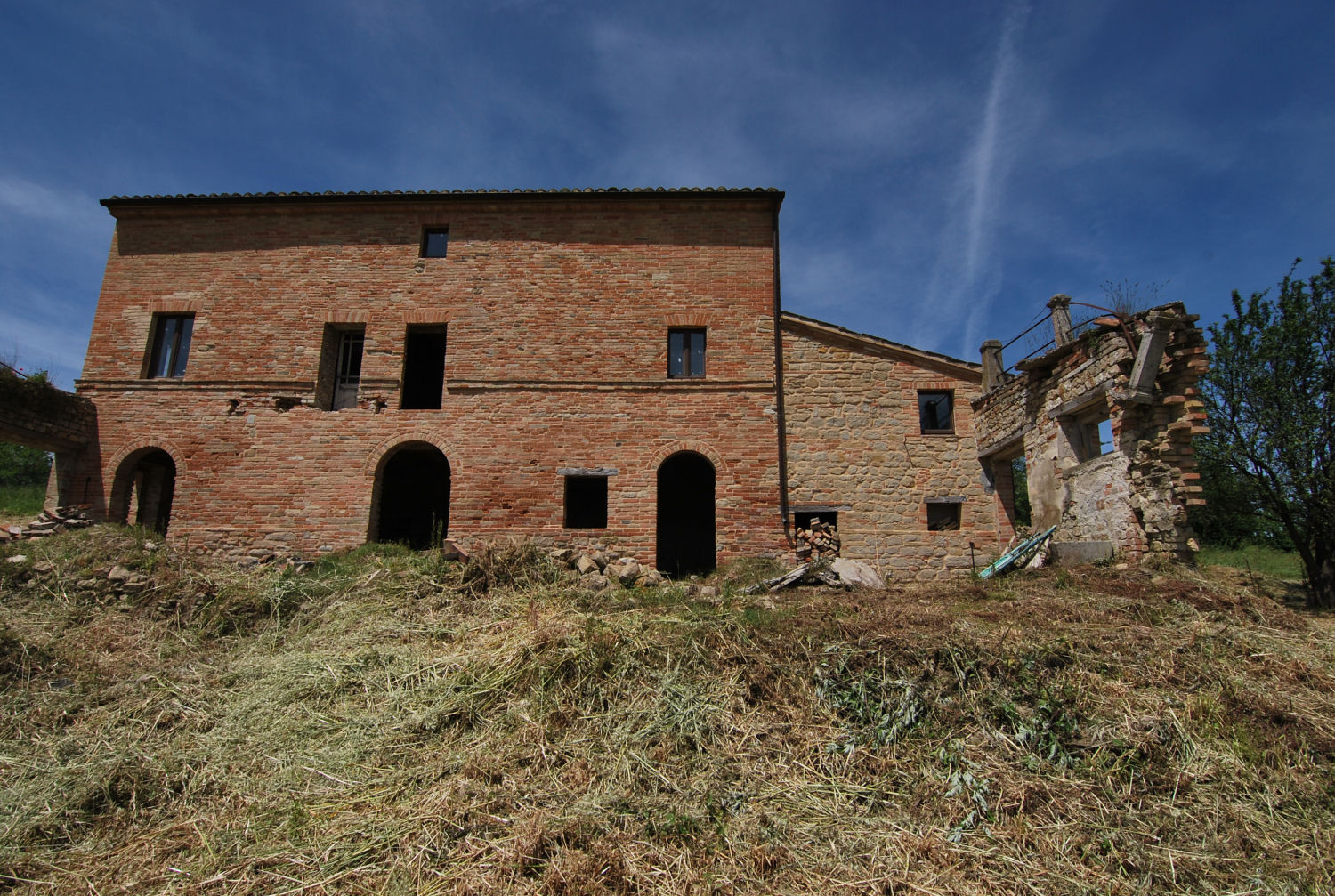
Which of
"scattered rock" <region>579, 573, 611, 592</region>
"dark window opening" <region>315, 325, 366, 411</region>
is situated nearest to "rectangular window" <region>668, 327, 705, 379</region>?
"scattered rock" <region>579, 573, 611, 592</region>

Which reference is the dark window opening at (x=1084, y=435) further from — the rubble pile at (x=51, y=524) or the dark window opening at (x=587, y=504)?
the rubble pile at (x=51, y=524)

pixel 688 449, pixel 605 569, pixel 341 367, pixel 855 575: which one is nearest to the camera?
pixel 855 575

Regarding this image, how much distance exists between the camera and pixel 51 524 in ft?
38.1

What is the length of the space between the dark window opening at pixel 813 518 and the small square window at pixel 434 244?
952 centimetres

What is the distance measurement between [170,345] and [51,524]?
4084 millimetres

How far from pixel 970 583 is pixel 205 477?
1428 centimetres

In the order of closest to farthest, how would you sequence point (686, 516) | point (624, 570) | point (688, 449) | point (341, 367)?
point (624, 570), point (688, 449), point (341, 367), point (686, 516)

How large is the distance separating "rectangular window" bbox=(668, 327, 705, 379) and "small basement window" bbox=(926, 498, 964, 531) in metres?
5.48

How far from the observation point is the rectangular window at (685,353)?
42.4 ft

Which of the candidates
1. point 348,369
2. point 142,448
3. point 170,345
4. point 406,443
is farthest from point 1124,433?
point 170,345

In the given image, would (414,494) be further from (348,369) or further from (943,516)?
(943,516)

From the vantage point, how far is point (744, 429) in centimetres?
1244

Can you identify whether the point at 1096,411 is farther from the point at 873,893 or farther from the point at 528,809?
the point at 528,809

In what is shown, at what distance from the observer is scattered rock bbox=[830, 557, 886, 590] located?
33.1ft
